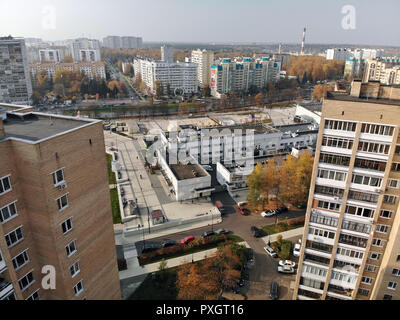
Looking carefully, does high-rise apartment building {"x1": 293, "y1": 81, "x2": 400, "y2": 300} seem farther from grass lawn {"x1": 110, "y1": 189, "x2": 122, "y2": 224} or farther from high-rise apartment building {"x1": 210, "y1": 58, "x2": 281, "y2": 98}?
high-rise apartment building {"x1": 210, "y1": 58, "x2": 281, "y2": 98}

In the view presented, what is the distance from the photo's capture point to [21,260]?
525 centimetres

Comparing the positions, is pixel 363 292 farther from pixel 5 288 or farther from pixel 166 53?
pixel 166 53

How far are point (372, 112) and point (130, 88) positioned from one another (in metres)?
53.7

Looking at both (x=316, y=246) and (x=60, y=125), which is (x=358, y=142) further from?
(x=60, y=125)

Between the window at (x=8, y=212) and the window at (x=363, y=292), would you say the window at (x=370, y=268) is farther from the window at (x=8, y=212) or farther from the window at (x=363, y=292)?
the window at (x=8, y=212)

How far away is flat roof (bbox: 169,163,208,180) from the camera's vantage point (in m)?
16.3

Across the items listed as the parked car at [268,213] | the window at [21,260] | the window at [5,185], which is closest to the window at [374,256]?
the parked car at [268,213]

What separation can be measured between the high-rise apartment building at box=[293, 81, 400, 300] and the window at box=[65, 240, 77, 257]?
19.5 feet

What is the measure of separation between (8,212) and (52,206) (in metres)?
0.67

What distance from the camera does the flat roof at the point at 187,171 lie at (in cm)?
1634

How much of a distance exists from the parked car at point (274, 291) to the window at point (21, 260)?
811cm

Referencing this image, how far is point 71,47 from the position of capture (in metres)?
81.8

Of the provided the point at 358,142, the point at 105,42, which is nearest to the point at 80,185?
the point at 358,142

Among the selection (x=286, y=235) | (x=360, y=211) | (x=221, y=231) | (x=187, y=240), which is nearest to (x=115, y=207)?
(x=187, y=240)
